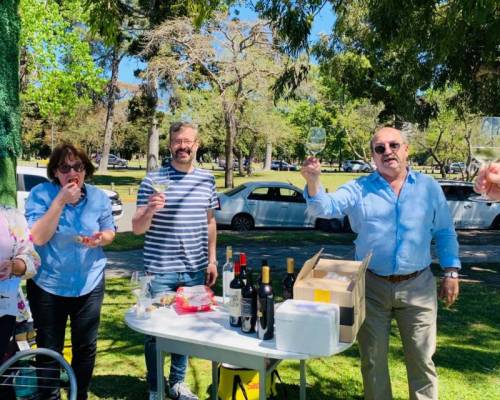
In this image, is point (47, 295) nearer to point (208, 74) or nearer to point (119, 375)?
point (119, 375)

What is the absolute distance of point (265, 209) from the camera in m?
13.6

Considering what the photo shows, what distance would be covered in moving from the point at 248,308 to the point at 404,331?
1.11 metres

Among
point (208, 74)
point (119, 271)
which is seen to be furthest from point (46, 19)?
point (119, 271)

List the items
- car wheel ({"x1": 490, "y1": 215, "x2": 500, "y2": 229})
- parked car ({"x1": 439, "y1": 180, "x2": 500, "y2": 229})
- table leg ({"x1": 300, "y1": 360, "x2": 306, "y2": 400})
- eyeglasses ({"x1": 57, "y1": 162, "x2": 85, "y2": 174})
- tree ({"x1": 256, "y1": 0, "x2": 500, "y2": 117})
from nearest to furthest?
eyeglasses ({"x1": 57, "y1": 162, "x2": 85, "y2": 174})
table leg ({"x1": 300, "y1": 360, "x2": 306, "y2": 400})
tree ({"x1": 256, "y1": 0, "x2": 500, "y2": 117})
parked car ({"x1": 439, "y1": 180, "x2": 500, "y2": 229})
car wheel ({"x1": 490, "y1": 215, "x2": 500, "y2": 229})

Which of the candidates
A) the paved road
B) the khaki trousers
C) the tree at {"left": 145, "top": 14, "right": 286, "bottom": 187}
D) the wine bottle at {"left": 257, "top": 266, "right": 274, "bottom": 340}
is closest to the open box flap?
the wine bottle at {"left": 257, "top": 266, "right": 274, "bottom": 340}

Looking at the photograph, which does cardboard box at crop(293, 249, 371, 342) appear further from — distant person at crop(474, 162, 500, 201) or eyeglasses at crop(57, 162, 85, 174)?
eyeglasses at crop(57, 162, 85, 174)

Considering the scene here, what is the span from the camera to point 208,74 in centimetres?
2264

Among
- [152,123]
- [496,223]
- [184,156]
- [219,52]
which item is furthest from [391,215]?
[152,123]

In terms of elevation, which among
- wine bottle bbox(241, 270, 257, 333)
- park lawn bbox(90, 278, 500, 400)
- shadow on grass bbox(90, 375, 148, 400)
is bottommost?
shadow on grass bbox(90, 375, 148, 400)

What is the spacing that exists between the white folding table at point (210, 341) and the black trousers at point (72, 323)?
307 mm

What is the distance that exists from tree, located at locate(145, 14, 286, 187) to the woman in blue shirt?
18602 mm

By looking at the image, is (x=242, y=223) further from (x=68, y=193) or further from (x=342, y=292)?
(x=342, y=292)

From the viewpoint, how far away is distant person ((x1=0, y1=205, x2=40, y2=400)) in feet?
7.98

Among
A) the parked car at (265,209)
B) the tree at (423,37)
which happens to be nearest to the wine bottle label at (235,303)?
the tree at (423,37)
